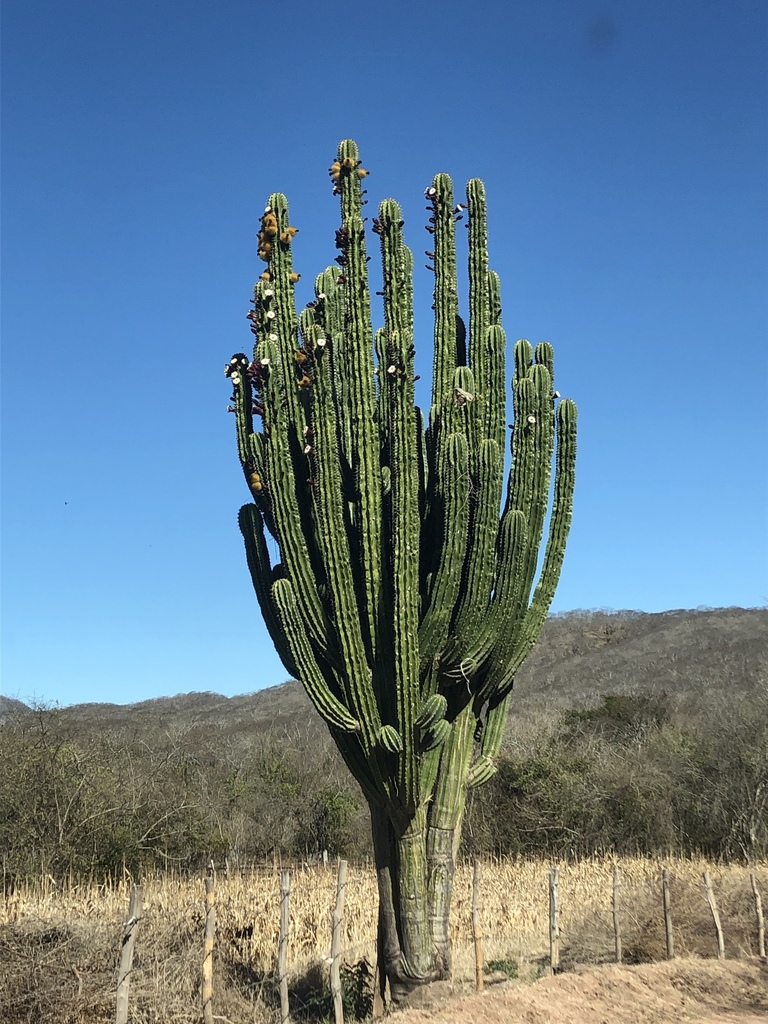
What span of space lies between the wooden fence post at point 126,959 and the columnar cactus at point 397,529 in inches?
97.3

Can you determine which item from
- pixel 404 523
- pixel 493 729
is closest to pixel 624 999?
pixel 493 729

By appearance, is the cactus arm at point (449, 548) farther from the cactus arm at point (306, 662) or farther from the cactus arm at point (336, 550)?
the cactus arm at point (306, 662)

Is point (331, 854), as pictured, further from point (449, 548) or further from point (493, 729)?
point (449, 548)

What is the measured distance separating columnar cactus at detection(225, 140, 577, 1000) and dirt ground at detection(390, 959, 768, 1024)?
732 millimetres

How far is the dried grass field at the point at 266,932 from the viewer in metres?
7.29

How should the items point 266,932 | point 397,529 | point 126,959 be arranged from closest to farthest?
point 126,959 < point 397,529 < point 266,932

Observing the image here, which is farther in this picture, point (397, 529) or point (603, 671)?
point (603, 671)

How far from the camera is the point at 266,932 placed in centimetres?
1141

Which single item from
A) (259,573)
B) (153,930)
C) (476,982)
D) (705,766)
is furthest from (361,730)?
(705,766)

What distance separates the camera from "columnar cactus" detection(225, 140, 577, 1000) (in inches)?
345

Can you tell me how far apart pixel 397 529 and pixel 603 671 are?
139ft

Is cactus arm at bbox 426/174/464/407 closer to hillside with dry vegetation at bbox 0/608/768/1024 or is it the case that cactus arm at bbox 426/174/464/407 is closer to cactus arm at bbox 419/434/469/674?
cactus arm at bbox 419/434/469/674

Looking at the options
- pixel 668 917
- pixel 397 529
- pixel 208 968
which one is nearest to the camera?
pixel 208 968

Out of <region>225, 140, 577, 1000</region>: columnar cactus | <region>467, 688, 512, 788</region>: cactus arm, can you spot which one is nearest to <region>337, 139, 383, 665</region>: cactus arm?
<region>225, 140, 577, 1000</region>: columnar cactus
